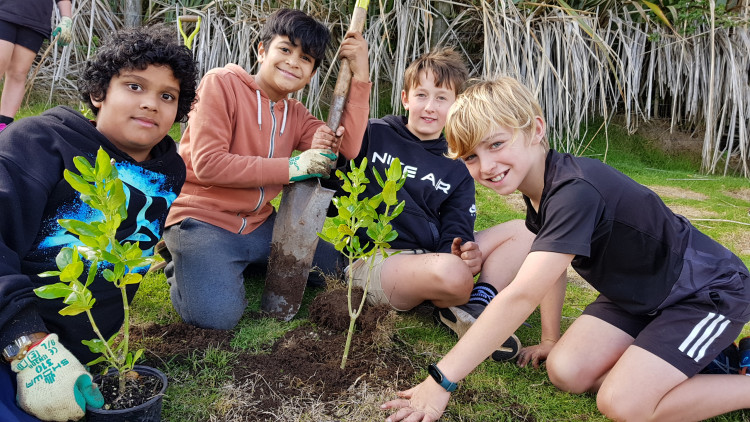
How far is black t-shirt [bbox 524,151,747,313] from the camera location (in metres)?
1.74

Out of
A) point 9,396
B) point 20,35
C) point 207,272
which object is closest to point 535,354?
point 207,272

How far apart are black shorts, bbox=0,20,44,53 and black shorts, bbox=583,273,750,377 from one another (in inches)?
160

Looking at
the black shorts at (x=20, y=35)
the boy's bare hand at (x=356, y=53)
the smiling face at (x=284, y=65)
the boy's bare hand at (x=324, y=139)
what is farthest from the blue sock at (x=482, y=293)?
the black shorts at (x=20, y=35)

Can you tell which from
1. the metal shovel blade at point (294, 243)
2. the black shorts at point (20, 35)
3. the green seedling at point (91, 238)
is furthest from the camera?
the black shorts at point (20, 35)

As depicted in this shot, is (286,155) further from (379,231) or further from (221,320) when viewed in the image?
(379,231)

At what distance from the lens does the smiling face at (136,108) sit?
5.87ft

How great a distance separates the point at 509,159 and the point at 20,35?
3576 mm

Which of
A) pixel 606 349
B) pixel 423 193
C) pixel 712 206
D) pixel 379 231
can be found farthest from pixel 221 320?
pixel 712 206

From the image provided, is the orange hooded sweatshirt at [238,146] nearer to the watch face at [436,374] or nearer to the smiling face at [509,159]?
the smiling face at [509,159]

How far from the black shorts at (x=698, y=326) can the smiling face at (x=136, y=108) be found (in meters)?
1.76

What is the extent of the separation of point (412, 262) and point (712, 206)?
10.9 feet

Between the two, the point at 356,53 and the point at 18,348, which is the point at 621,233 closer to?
the point at 356,53

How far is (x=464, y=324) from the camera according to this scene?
2.29 m

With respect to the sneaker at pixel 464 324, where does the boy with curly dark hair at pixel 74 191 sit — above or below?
above
